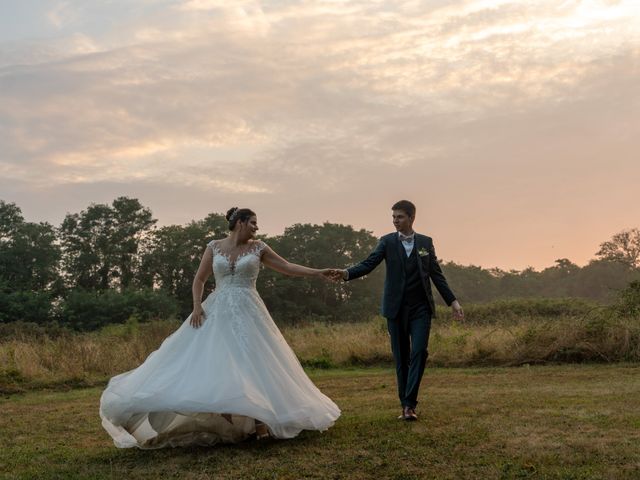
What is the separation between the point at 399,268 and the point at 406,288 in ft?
0.78

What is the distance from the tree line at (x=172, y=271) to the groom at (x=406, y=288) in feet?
150

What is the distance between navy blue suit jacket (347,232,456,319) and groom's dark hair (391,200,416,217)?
281 millimetres

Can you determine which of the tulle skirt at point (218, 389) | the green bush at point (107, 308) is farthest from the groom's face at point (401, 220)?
the green bush at point (107, 308)

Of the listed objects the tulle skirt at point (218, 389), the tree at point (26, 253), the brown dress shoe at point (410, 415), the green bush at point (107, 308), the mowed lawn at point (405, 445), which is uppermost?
the tree at point (26, 253)

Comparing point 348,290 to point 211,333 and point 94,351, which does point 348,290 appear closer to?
point 94,351

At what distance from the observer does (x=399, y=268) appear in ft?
27.4

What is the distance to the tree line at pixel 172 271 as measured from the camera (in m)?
56.2

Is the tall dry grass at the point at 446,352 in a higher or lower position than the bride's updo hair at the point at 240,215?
lower

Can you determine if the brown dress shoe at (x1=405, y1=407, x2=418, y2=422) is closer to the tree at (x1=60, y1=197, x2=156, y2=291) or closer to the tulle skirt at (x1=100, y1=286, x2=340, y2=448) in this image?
the tulle skirt at (x1=100, y1=286, x2=340, y2=448)

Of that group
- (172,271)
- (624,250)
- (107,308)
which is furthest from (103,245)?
(624,250)

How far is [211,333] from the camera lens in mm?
7281

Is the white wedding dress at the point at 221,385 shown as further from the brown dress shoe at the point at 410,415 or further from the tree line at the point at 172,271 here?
the tree line at the point at 172,271

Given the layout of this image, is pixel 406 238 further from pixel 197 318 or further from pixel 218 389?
pixel 218 389

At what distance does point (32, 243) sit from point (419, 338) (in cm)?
5826
